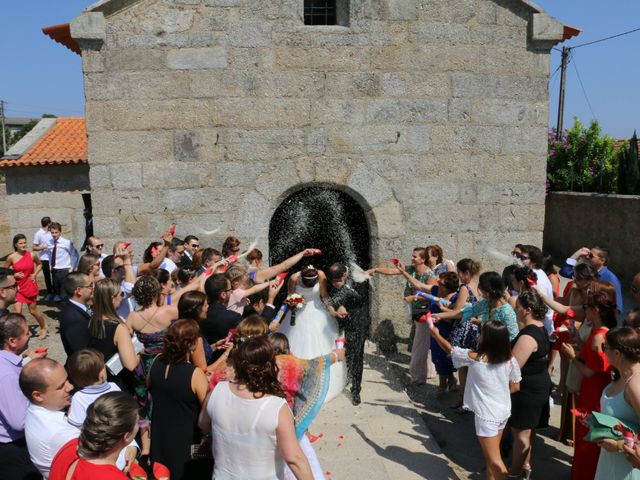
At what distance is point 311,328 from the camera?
542 centimetres

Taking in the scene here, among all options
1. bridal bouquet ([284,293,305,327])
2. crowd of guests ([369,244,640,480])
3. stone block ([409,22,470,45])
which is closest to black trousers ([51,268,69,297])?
bridal bouquet ([284,293,305,327])

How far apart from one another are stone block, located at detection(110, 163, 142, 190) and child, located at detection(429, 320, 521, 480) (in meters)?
4.64

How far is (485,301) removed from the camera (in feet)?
16.7

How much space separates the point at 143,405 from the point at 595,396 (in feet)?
11.0

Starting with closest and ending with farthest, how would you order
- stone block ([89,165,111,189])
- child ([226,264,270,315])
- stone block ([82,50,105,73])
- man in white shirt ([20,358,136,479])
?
man in white shirt ([20,358,136,479]) < child ([226,264,270,315]) < stone block ([82,50,105,73]) < stone block ([89,165,111,189])

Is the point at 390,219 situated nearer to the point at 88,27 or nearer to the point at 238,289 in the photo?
the point at 238,289

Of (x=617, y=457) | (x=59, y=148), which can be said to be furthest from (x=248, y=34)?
(x=59, y=148)

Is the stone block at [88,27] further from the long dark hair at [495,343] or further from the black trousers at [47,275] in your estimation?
the black trousers at [47,275]

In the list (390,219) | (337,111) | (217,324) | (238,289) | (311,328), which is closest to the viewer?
(217,324)

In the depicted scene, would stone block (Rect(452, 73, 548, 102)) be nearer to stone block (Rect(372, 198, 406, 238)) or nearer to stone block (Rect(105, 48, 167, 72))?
stone block (Rect(372, 198, 406, 238))

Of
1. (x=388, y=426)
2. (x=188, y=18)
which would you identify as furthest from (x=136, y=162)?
(x=388, y=426)

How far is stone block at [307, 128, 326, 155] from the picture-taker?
22.5ft

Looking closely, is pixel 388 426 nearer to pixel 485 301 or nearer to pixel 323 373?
pixel 485 301

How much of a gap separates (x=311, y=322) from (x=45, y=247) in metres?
7.10
